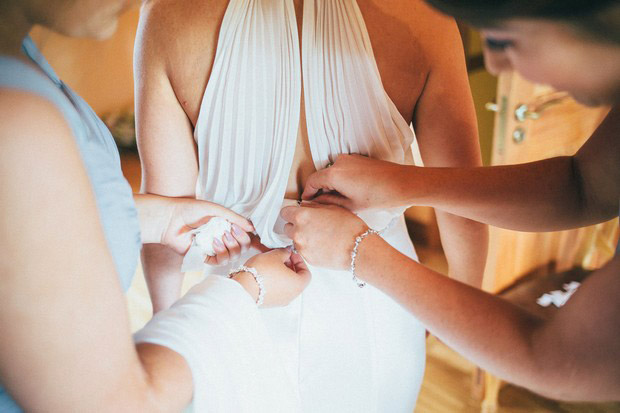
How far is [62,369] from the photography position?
0.36m

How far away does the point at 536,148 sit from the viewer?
1522 millimetres

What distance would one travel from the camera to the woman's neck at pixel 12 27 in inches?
15.7

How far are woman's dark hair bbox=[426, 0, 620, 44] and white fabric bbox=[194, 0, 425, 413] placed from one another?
36cm

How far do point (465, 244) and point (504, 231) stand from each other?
74 centimetres

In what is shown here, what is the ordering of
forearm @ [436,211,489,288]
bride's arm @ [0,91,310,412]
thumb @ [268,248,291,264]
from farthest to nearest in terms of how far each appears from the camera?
forearm @ [436,211,489,288], thumb @ [268,248,291,264], bride's arm @ [0,91,310,412]

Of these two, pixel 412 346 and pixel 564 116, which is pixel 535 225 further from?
pixel 564 116

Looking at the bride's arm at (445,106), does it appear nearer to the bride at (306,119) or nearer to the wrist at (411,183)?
the bride at (306,119)

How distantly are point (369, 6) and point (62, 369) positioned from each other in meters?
0.72

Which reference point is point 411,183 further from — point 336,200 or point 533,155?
point 533,155

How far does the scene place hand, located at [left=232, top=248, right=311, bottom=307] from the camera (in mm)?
690

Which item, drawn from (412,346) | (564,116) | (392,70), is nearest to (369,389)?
(412,346)

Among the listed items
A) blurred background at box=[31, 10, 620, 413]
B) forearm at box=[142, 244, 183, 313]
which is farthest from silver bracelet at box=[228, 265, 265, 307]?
blurred background at box=[31, 10, 620, 413]

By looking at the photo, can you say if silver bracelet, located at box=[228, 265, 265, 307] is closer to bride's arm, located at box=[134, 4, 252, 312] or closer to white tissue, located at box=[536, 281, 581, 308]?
bride's arm, located at box=[134, 4, 252, 312]

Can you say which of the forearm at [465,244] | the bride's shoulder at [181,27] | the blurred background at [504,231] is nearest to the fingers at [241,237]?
the bride's shoulder at [181,27]
